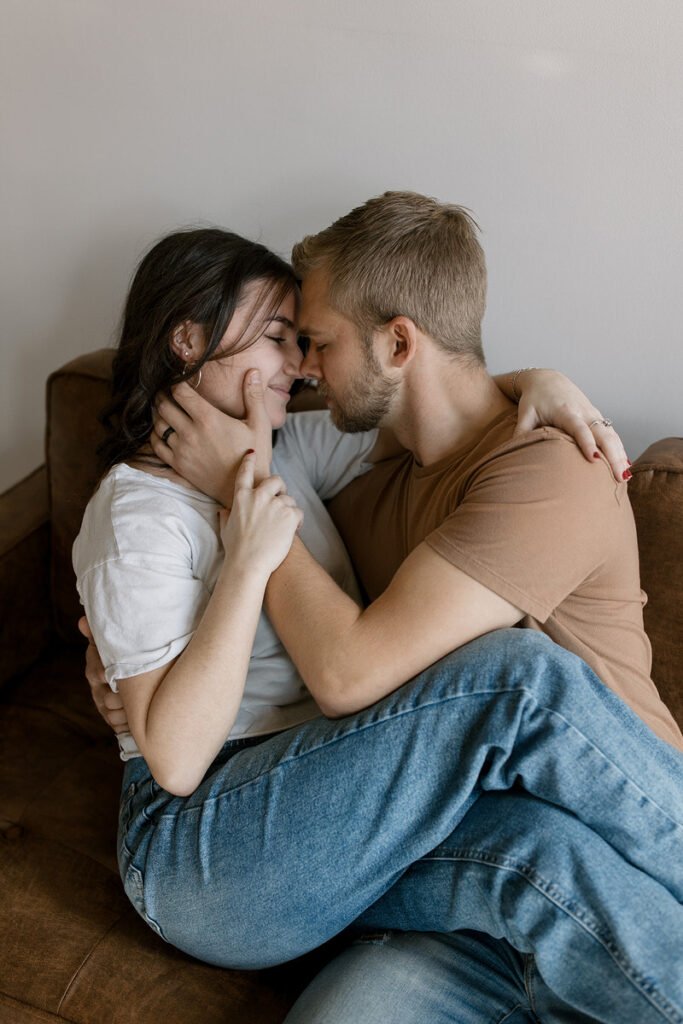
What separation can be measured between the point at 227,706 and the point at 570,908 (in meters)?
0.51

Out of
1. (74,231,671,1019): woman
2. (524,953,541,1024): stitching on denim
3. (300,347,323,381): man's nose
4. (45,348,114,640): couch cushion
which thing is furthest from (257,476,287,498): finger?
(524,953,541,1024): stitching on denim

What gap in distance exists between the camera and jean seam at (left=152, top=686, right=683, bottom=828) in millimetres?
1036

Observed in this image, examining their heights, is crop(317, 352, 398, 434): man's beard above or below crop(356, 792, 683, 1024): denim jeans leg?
above

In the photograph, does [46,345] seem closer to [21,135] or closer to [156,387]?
[21,135]

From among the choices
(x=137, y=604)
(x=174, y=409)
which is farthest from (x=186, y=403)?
(x=137, y=604)

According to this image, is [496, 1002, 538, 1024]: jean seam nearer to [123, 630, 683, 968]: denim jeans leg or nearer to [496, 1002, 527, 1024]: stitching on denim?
[496, 1002, 527, 1024]: stitching on denim

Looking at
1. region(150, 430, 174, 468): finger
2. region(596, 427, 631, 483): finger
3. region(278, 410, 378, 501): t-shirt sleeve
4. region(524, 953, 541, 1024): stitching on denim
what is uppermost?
region(596, 427, 631, 483): finger

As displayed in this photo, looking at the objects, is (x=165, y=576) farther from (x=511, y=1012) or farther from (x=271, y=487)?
(x=511, y=1012)

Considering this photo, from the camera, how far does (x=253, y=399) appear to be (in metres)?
1.43

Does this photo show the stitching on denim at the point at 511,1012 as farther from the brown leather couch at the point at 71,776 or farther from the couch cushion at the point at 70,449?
the couch cushion at the point at 70,449

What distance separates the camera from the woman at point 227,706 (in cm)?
110

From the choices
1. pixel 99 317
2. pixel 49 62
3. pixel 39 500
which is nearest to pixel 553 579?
pixel 39 500

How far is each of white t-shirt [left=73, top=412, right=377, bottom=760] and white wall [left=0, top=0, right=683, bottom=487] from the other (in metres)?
0.53

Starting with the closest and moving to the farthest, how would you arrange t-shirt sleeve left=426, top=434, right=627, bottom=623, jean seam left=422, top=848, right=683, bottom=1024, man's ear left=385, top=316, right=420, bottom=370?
jean seam left=422, top=848, right=683, bottom=1024, t-shirt sleeve left=426, top=434, right=627, bottom=623, man's ear left=385, top=316, right=420, bottom=370
